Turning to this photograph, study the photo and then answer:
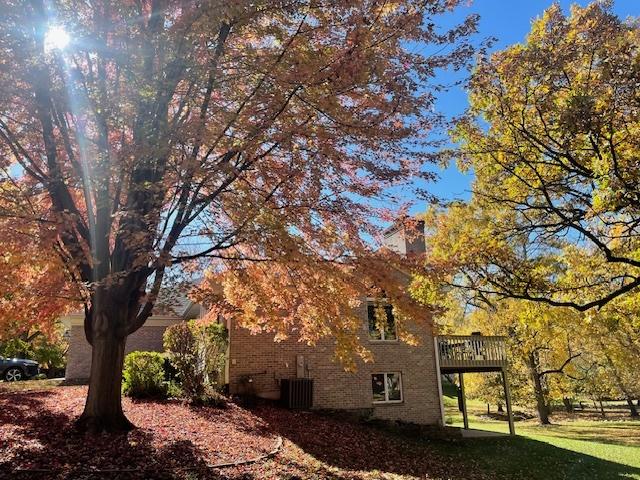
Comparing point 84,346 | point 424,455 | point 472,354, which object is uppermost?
point 84,346

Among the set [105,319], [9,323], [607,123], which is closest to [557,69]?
[607,123]

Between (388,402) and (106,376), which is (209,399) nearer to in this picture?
(106,376)

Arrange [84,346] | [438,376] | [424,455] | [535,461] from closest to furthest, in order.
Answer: [424,455] < [535,461] < [438,376] < [84,346]

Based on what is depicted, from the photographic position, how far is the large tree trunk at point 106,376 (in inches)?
377

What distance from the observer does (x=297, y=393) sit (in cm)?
1748

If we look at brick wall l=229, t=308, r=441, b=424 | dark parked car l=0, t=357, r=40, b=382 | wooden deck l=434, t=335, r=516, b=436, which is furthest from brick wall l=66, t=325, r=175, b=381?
wooden deck l=434, t=335, r=516, b=436

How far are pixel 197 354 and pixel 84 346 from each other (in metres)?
11.1

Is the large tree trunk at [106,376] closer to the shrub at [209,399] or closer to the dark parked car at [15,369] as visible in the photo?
the shrub at [209,399]

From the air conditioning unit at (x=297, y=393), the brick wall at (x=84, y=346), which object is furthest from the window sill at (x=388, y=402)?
the brick wall at (x=84, y=346)

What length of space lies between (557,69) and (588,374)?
35122 millimetres

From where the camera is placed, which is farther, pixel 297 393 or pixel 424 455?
pixel 297 393

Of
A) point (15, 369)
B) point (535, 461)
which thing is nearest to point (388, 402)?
point (535, 461)

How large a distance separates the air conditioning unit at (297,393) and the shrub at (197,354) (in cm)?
233

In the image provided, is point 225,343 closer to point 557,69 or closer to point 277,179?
point 277,179
